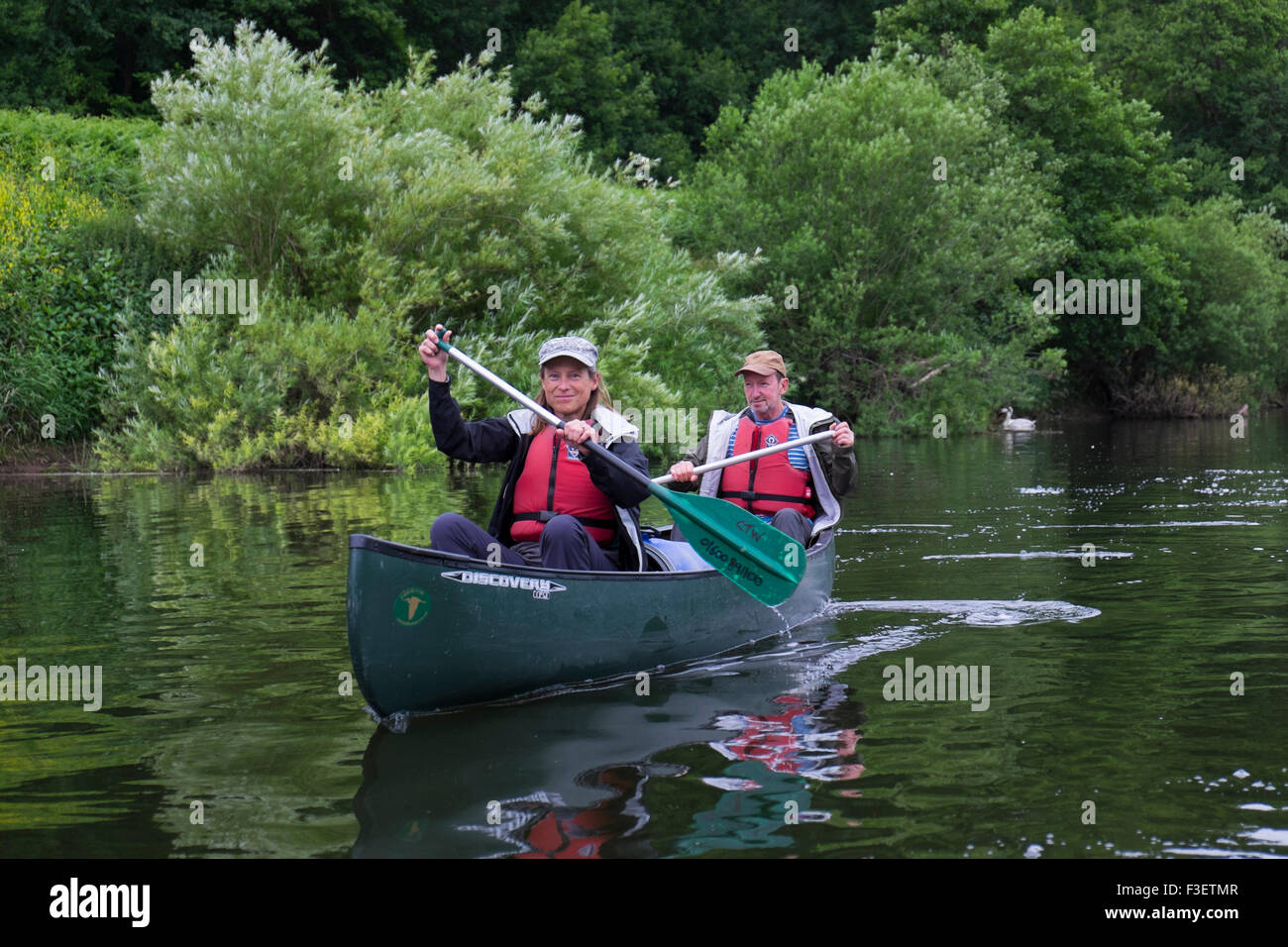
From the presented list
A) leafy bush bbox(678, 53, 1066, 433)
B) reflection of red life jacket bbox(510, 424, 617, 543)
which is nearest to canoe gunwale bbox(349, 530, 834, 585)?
reflection of red life jacket bbox(510, 424, 617, 543)

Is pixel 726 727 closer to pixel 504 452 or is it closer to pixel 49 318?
pixel 504 452

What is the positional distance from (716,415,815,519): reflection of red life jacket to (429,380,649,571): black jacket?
69.2 inches

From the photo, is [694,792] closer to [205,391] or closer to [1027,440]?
[205,391]

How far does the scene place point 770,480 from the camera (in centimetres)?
830

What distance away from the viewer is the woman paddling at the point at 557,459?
6.35 m

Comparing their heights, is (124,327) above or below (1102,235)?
below

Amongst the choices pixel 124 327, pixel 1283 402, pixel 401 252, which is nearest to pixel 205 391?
pixel 124 327

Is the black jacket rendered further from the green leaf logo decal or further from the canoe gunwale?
the green leaf logo decal

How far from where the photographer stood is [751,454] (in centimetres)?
749

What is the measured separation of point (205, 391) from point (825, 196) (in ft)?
42.6

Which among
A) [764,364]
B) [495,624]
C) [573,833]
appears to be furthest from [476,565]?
[764,364]

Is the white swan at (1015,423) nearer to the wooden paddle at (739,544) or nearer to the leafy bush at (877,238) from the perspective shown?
the leafy bush at (877,238)

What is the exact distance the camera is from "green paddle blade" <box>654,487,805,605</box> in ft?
22.5

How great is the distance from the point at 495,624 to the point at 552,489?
3.30 ft
